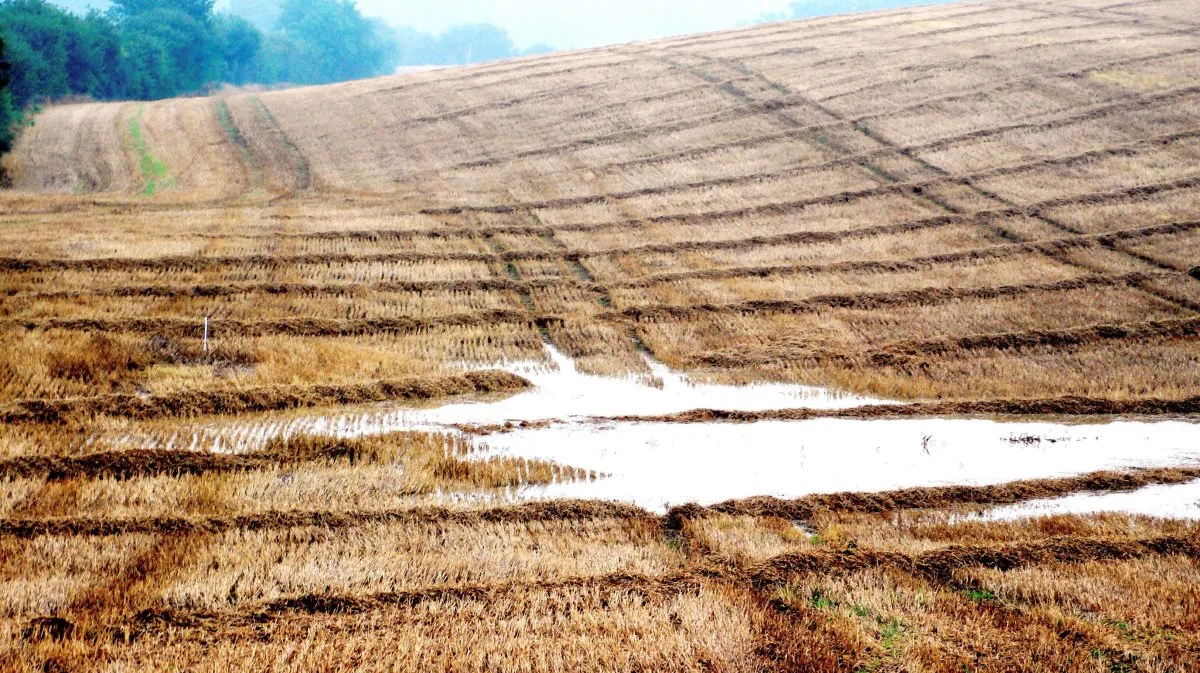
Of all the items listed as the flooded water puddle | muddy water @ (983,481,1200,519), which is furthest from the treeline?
muddy water @ (983,481,1200,519)

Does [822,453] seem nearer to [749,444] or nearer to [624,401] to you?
[749,444]

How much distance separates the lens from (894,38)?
40531mm

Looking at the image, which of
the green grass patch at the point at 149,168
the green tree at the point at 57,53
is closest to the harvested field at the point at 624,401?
the green grass patch at the point at 149,168

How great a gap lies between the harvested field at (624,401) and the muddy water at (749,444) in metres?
0.07

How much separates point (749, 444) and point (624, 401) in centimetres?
212

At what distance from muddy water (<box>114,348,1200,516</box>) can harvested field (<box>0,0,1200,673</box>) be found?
65mm

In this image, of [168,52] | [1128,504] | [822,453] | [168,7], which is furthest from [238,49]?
[1128,504]

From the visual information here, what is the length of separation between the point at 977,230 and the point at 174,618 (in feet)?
61.2

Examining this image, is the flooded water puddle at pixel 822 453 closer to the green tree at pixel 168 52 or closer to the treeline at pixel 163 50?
the treeline at pixel 163 50

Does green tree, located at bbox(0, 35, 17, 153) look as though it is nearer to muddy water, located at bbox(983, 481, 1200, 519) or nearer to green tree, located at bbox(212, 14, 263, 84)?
muddy water, located at bbox(983, 481, 1200, 519)

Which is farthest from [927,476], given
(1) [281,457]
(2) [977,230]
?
(2) [977,230]

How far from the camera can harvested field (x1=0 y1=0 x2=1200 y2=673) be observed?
24.2 feet

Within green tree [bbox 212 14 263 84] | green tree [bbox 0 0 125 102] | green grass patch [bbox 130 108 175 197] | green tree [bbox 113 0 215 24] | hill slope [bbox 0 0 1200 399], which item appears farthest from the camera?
green tree [bbox 212 14 263 84]

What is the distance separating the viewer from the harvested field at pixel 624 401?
738cm
